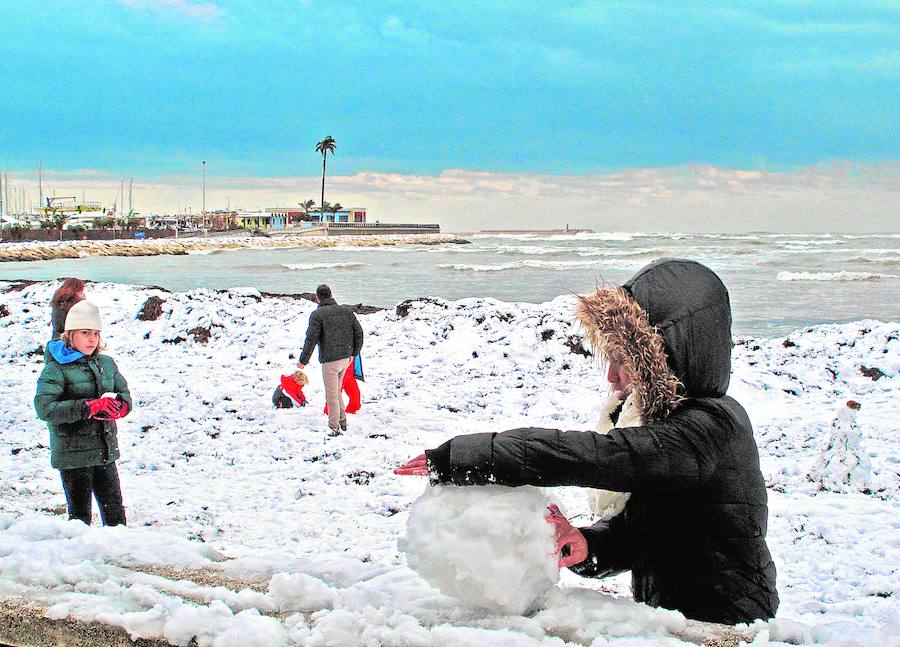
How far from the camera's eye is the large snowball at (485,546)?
1.54 m

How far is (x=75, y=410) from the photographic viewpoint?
14.9ft

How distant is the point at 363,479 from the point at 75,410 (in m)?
3.23

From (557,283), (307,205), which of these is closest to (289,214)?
(307,205)

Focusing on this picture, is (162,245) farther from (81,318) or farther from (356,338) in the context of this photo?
(81,318)

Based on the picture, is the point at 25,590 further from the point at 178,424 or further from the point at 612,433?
→ the point at 178,424

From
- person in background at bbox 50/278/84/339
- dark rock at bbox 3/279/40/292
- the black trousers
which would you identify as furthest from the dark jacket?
dark rock at bbox 3/279/40/292

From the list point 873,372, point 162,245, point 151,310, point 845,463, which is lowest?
point 845,463

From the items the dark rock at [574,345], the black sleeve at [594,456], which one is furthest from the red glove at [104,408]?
the dark rock at [574,345]

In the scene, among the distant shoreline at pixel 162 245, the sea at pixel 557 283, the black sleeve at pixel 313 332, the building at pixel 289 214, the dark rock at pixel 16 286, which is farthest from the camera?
the building at pixel 289 214

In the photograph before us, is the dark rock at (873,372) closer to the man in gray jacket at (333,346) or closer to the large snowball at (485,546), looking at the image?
the man in gray jacket at (333,346)

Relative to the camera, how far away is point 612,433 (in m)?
1.64

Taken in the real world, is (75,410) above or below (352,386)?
above

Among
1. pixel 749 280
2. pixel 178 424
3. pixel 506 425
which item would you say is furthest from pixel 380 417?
pixel 749 280

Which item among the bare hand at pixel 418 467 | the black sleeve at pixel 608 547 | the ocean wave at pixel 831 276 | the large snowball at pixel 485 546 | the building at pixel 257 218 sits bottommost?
the black sleeve at pixel 608 547
